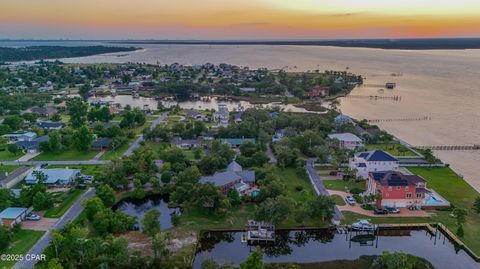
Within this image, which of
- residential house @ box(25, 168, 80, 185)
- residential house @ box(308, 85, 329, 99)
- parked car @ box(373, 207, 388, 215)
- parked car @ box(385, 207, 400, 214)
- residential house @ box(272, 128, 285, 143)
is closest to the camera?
parked car @ box(373, 207, 388, 215)

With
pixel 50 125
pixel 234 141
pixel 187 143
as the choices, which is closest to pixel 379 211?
pixel 234 141

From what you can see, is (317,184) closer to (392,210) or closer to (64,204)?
(392,210)

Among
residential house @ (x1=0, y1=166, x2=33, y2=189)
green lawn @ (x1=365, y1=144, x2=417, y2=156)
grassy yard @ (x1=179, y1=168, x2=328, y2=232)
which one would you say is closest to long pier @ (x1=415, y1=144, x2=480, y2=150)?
green lawn @ (x1=365, y1=144, x2=417, y2=156)

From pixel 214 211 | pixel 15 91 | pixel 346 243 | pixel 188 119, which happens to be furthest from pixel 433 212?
pixel 15 91

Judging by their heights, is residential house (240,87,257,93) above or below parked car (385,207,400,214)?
above

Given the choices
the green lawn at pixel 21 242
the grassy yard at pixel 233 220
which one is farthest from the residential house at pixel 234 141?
the green lawn at pixel 21 242

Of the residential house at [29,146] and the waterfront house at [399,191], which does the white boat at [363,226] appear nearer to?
the waterfront house at [399,191]

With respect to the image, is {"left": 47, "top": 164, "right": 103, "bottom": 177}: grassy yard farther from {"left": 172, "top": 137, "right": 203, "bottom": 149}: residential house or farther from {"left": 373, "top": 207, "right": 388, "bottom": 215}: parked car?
{"left": 373, "top": 207, "right": 388, "bottom": 215}: parked car
